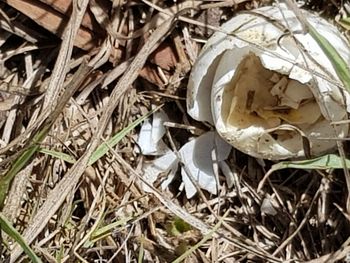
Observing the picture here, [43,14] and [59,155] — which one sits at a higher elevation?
[43,14]

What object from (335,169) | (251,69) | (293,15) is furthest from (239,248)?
(293,15)

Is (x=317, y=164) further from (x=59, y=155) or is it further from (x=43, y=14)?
(x=43, y=14)

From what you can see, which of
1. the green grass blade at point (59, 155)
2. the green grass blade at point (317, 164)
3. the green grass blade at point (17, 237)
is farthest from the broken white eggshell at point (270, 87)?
the green grass blade at point (17, 237)

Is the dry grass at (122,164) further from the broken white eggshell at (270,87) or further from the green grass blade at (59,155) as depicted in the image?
the broken white eggshell at (270,87)

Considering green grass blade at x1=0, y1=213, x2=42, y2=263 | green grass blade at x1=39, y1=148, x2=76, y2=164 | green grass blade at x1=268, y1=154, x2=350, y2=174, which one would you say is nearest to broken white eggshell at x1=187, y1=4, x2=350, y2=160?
green grass blade at x1=268, y1=154, x2=350, y2=174

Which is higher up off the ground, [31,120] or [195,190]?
[31,120]

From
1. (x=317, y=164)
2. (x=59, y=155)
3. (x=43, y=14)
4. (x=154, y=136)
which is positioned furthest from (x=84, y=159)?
(x=317, y=164)

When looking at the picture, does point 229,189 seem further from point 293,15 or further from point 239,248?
point 293,15
